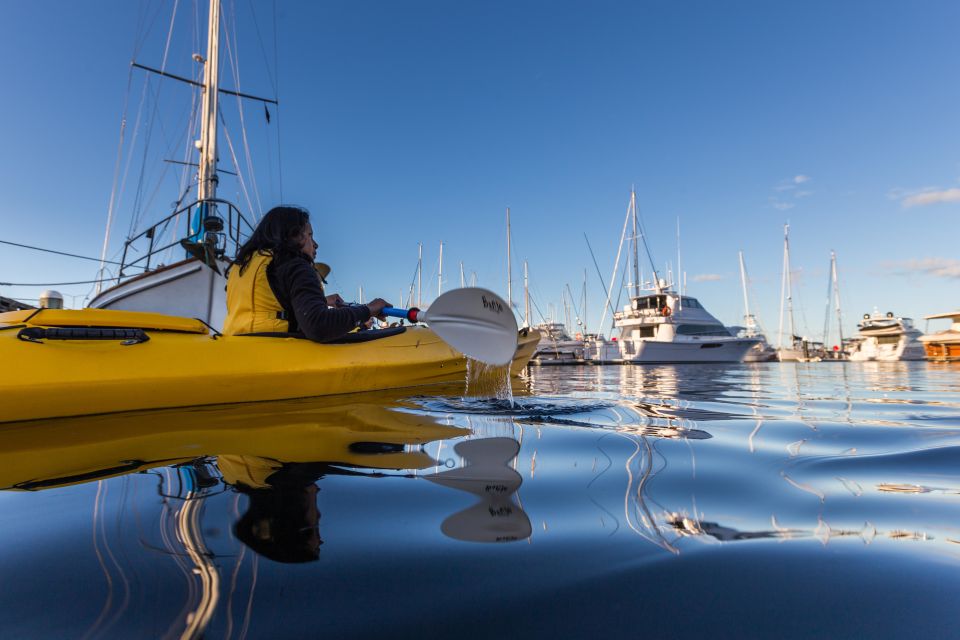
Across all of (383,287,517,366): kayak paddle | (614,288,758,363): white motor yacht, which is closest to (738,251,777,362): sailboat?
(614,288,758,363): white motor yacht

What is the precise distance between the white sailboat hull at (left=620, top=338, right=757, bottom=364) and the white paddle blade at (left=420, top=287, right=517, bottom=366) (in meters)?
24.1

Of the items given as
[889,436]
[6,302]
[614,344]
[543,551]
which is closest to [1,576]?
[543,551]

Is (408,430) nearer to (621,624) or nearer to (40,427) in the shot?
(621,624)

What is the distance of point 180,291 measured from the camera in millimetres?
7430

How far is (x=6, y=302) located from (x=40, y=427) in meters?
15.4

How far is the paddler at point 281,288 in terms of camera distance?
3697mm

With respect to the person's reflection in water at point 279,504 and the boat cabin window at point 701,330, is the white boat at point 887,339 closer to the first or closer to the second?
the boat cabin window at point 701,330

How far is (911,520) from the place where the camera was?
111 cm

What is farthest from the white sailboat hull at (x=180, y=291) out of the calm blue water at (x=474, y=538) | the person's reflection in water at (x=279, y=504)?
the person's reflection in water at (x=279, y=504)

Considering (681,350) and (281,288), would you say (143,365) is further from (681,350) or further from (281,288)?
(681,350)

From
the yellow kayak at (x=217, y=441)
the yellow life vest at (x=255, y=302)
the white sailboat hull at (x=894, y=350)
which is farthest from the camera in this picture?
the white sailboat hull at (x=894, y=350)

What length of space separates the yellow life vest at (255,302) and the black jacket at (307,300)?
57 mm

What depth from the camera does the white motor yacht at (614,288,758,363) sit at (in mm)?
26969

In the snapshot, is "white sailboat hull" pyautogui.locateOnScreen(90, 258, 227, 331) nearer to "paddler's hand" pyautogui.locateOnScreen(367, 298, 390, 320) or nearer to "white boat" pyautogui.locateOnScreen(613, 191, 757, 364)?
"paddler's hand" pyautogui.locateOnScreen(367, 298, 390, 320)
